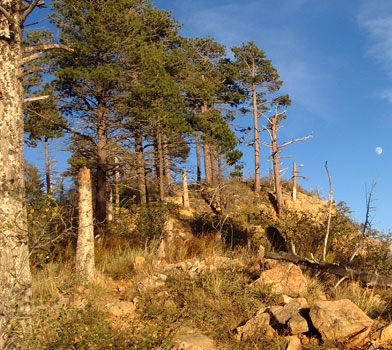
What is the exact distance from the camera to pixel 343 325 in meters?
5.23

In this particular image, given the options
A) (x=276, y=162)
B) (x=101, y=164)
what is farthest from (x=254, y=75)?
(x=101, y=164)

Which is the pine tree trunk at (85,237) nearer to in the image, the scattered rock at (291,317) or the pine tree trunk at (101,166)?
the scattered rock at (291,317)

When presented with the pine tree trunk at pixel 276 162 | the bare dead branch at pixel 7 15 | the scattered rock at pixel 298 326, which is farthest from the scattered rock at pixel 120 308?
the pine tree trunk at pixel 276 162

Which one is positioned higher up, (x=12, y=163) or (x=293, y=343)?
(x=12, y=163)

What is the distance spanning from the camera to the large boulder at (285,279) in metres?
7.04

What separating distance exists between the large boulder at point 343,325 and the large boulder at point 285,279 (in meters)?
1.45

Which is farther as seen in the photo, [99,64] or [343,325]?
[99,64]

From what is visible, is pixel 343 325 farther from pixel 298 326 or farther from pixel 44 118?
pixel 44 118

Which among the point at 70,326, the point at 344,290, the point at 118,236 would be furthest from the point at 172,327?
the point at 118,236

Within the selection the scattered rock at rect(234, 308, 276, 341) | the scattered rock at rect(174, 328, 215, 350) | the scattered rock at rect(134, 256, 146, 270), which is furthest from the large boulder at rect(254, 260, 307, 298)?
the scattered rock at rect(134, 256, 146, 270)

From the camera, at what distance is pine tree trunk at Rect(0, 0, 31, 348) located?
5.57 metres

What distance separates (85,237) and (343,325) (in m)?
5.59

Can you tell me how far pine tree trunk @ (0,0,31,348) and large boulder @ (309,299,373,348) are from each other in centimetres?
401

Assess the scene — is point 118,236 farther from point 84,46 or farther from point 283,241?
point 84,46
